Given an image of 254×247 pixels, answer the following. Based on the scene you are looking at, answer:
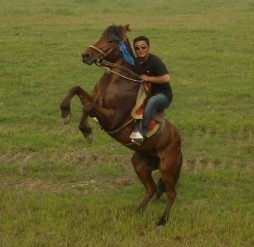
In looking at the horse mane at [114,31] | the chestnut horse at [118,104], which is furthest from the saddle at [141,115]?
the horse mane at [114,31]

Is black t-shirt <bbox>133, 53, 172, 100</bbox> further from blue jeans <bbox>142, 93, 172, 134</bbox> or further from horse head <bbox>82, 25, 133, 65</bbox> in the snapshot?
horse head <bbox>82, 25, 133, 65</bbox>

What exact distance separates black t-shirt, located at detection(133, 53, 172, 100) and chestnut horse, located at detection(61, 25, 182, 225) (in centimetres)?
16

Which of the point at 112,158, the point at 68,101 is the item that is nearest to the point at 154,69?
the point at 68,101

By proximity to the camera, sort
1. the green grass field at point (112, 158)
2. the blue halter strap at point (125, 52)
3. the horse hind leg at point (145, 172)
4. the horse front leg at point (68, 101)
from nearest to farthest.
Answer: the horse front leg at point (68, 101), the green grass field at point (112, 158), the blue halter strap at point (125, 52), the horse hind leg at point (145, 172)

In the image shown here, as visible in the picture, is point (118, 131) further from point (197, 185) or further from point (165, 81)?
point (197, 185)

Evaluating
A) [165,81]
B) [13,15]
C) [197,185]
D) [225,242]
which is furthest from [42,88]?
[13,15]

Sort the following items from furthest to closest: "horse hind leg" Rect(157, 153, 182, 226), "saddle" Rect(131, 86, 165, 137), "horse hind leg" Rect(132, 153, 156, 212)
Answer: "horse hind leg" Rect(132, 153, 156, 212) < "horse hind leg" Rect(157, 153, 182, 226) < "saddle" Rect(131, 86, 165, 137)

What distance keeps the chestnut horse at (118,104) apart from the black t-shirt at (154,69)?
0.53 feet

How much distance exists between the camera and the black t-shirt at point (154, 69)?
691cm

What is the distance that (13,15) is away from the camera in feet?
97.8

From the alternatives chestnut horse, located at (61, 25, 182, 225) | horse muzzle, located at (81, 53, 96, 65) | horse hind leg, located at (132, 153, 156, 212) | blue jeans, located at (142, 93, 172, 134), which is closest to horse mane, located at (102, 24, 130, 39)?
chestnut horse, located at (61, 25, 182, 225)

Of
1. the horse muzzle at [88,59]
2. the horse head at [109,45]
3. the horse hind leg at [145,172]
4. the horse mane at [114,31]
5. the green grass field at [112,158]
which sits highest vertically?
the horse mane at [114,31]

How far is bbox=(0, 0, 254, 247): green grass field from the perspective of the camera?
664 centimetres

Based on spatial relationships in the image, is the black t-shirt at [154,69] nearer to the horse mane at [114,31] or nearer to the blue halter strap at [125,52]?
the blue halter strap at [125,52]
